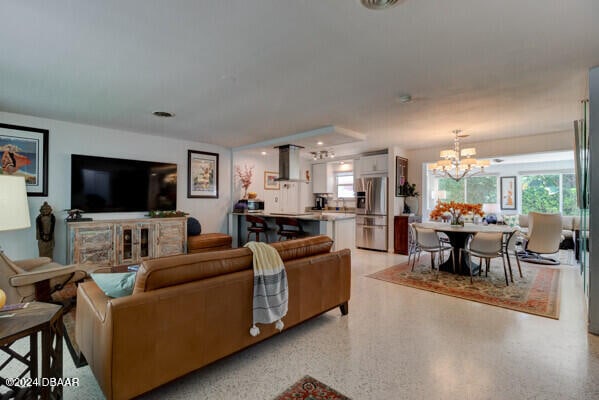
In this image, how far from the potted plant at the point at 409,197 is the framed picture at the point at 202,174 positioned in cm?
439

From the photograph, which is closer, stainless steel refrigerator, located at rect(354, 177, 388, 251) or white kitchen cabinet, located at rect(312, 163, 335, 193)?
stainless steel refrigerator, located at rect(354, 177, 388, 251)

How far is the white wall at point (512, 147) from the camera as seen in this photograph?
193 inches

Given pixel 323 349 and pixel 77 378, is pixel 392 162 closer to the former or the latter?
pixel 323 349

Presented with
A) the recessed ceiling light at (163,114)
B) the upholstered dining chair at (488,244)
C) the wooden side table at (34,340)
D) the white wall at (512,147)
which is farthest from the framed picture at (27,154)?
the white wall at (512,147)

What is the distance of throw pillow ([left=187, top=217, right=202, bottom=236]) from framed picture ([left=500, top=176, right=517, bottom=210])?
9217 mm

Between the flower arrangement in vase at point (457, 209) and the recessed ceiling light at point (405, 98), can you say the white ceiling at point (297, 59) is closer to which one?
the recessed ceiling light at point (405, 98)

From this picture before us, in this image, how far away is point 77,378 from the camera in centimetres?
192

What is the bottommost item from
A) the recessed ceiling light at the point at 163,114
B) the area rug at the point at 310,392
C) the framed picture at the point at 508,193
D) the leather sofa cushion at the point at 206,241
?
the area rug at the point at 310,392

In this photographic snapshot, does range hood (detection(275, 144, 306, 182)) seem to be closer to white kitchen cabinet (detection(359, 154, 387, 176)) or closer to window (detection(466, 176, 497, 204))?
white kitchen cabinet (detection(359, 154, 387, 176))

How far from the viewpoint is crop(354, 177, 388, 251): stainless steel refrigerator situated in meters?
6.63

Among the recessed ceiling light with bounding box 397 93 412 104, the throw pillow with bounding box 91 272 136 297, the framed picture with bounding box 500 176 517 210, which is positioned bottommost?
the throw pillow with bounding box 91 272 136 297

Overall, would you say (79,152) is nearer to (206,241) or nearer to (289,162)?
(206,241)

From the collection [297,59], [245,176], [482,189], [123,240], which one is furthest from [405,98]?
[482,189]

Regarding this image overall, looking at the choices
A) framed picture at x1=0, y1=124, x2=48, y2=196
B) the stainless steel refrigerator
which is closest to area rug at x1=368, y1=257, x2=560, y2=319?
the stainless steel refrigerator
